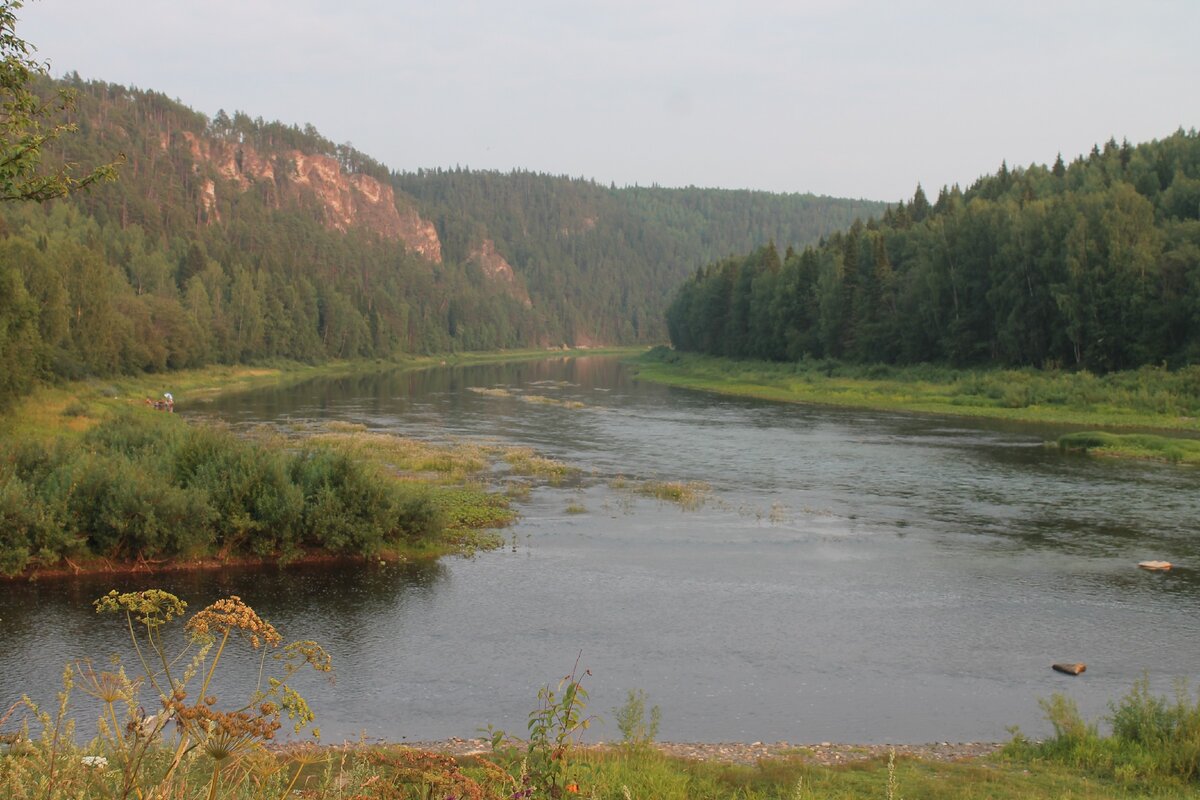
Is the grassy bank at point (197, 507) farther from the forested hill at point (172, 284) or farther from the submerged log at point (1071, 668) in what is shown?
the submerged log at point (1071, 668)

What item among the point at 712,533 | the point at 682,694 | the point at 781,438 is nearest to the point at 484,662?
the point at 682,694

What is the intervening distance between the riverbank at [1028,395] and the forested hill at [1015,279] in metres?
4.29

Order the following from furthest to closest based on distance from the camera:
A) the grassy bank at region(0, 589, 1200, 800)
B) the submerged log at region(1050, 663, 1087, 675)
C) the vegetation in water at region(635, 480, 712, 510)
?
1. the vegetation in water at region(635, 480, 712, 510)
2. the submerged log at region(1050, 663, 1087, 675)
3. the grassy bank at region(0, 589, 1200, 800)

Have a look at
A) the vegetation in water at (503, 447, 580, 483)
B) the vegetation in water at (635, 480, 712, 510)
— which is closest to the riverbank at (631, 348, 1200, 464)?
the vegetation in water at (635, 480, 712, 510)

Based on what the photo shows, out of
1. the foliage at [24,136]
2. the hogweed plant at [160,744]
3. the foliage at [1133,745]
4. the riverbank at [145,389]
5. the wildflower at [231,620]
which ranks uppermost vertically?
the foliage at [24,136]

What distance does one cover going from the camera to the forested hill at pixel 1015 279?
70812mm

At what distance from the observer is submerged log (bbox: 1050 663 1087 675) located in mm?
17781

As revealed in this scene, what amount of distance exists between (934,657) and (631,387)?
8232cm

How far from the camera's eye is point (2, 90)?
11.9 meters

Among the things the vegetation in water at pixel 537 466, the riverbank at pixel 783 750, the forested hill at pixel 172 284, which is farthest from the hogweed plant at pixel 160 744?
the vegetation in water at pixel 537 466

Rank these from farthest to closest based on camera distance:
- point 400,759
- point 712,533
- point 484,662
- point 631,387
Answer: point 631,387, point 712,533, point 484,662, point 400,759

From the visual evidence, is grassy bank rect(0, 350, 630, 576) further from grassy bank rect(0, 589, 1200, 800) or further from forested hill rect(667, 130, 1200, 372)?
forested hill rect(667, 130, 1200, 372)

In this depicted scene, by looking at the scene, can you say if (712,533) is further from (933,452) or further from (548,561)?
(933,452)

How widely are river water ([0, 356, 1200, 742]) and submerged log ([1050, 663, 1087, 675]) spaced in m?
0.20
